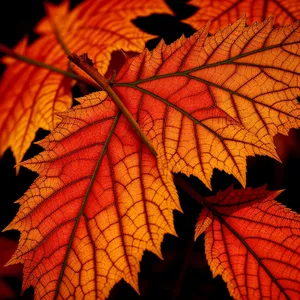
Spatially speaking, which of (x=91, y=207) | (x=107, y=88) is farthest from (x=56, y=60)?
(x=91, y=207)

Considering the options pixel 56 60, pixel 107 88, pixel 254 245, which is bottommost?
pixel 254 245

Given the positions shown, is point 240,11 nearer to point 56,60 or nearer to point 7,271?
point 56,60

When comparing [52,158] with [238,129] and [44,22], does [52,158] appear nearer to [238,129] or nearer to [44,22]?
[238,129]

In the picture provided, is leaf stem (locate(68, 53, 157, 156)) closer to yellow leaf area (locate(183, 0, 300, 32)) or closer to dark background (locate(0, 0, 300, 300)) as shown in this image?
yellow leaf area (locate(183, 0, 300, 32))

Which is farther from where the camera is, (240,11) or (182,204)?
(182,204)

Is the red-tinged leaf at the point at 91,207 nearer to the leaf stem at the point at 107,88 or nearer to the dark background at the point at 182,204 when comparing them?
the leaf stem at the point at 107,88

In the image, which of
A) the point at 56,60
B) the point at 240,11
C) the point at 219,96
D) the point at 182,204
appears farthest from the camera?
the point at 182,204

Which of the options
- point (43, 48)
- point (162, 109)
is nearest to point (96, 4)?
point (43, 48)

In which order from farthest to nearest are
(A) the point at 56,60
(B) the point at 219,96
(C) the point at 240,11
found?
(A) the point at 56,60
(C) the point at 240,11
(B) the point at 219,96
